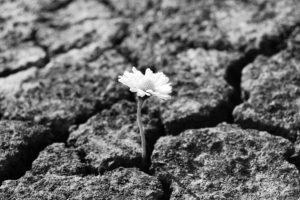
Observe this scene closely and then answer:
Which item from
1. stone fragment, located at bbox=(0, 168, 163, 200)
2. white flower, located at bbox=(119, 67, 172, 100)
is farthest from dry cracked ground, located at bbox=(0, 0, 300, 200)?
white flower, located at bbox=(119, 67, 172, 100)

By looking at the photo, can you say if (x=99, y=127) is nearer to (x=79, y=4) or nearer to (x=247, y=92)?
(x=247, y=92)

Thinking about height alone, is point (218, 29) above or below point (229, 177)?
above

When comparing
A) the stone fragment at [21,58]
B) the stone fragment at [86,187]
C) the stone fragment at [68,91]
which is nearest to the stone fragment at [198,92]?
the stone fragment at [68,91]

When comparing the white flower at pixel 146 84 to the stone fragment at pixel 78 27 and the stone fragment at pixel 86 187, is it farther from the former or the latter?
the stone fragment at pixel 78 27

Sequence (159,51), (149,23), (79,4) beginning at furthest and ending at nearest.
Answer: (79,4) < (149,23) < (159,51)

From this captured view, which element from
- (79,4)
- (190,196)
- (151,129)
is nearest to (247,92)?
(151,129)

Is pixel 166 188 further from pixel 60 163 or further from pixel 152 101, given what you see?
pixel 152 101

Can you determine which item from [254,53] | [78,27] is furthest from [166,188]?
[78,27]

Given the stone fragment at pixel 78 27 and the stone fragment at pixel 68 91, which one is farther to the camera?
the stone fragment at pixel 78 27
